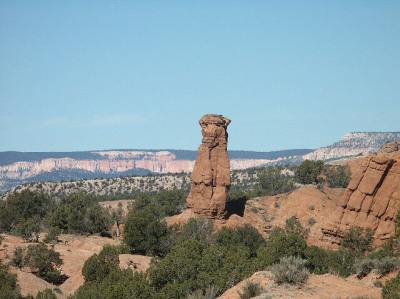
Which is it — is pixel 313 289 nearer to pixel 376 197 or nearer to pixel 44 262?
pixel 376 197

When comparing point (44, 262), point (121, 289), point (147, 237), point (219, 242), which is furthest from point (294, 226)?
point (121, 289)

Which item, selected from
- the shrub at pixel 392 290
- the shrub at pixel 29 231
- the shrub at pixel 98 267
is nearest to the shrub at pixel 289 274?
the shrub at pixel 392 290

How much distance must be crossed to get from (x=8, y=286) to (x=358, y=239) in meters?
24.8

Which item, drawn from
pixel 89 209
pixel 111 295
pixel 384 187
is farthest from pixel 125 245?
pixel 111 295

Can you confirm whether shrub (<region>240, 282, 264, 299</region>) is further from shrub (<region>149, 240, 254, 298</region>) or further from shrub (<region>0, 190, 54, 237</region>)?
shrub (<region>0, 190, 54, 237</region>)

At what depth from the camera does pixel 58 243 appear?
66062mm

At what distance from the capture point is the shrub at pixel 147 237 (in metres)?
61.2

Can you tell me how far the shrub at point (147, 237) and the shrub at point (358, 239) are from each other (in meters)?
16.9

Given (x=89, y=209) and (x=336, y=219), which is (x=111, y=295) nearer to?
(x=336, y=219)

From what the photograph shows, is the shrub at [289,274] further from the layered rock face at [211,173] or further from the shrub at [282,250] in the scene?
the layered rock face at [211,173]

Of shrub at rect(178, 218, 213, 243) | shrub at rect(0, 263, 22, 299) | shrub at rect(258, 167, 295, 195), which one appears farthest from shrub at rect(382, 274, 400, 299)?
shrub at rect(258, 167, 295, 195)

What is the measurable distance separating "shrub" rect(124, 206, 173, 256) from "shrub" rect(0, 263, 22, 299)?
16922 mm

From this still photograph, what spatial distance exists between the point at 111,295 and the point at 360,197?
2620cm

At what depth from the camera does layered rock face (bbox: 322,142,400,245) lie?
169 feet
